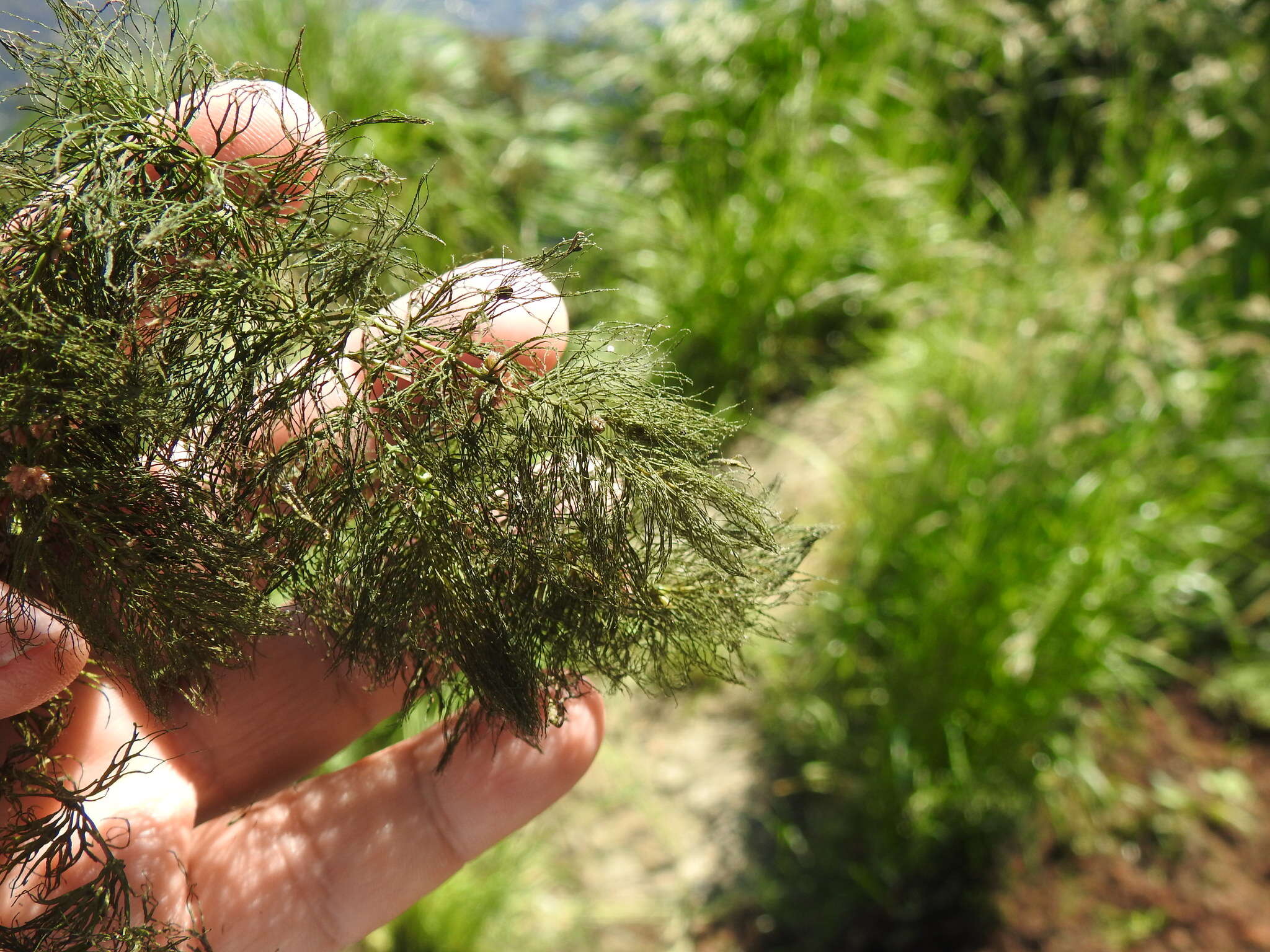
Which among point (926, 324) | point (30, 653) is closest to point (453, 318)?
point (30, 653)

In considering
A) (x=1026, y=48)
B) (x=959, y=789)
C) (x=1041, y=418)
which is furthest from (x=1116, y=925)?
(x=1026, y=48)

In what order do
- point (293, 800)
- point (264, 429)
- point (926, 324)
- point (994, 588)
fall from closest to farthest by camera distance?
1. point (264, 429)
2. point (293, 800)
3. point (994, 588)
4. point (926, 324)

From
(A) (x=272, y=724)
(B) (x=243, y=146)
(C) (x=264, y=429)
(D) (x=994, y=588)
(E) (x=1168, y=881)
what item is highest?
(B) (x=243, y=146)

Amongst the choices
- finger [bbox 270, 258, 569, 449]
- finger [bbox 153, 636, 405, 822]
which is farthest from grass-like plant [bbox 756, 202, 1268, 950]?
finger [bbox 270, 258, 569, 449]

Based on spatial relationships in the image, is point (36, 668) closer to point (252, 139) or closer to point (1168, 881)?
point (252, 139)

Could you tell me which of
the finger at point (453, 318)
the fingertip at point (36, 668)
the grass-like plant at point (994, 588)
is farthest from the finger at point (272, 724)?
the grass-like plant at point (994, 588)

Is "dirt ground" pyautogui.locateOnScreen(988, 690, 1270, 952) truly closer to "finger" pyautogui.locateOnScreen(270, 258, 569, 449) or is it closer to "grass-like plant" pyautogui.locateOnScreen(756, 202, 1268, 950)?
"grass-like plant" pyautogui.locateOnScreen(756, 202, 1268, 950)
